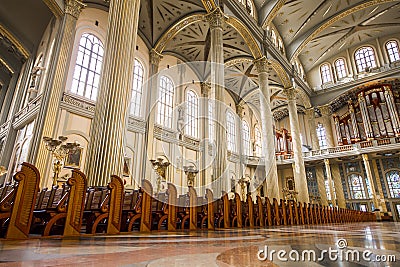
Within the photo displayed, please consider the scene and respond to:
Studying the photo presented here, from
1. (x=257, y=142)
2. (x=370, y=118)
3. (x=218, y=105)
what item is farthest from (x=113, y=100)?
(x=370, y=118)

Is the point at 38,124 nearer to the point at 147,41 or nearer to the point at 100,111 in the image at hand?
the point at 100,111

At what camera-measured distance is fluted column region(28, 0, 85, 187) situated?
7.38 meters

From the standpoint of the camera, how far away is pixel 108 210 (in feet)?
9.39

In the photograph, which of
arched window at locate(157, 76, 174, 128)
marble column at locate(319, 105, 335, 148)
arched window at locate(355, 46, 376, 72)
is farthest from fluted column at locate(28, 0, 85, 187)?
arched window at locate(355, 46, 376, 72)

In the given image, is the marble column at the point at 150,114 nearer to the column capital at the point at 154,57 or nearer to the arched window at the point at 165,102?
the column capital at the point at 154,57

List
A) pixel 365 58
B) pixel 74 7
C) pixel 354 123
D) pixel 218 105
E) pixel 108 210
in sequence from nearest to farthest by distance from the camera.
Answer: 1. pixel 108 210
2. pixel 218 105
3. pixel 74 7
4. pixel 354 123
5. pixel 365 58

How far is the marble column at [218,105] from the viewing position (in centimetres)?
721

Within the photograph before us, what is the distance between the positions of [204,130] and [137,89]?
4414mm

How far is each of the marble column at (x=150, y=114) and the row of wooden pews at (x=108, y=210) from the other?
20.1 feet

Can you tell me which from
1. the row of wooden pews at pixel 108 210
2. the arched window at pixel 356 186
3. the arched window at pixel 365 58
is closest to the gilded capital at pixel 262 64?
the row of wooden pews at pixel 108 210

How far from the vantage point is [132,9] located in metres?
5.83

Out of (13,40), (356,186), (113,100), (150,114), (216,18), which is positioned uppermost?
(13,40)

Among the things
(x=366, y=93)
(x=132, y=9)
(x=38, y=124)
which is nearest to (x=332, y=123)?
(x=366, y=93)

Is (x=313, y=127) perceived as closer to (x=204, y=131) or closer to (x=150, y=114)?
(x=204, y=131)
